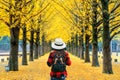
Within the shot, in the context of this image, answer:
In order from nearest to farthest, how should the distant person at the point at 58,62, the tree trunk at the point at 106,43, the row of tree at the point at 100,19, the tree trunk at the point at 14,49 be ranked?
1. the distant person at the point at 58,62
2. the tree trunk at the point at 106,43
3. the row of tree at the point at 100,19
4. the tree trunk at the point at 14,49

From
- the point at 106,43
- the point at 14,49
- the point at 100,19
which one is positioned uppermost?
the point at 100,19

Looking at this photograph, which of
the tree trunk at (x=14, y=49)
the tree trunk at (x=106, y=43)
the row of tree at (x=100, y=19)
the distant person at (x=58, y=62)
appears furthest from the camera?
the tree trunk at (x=14, y=49)

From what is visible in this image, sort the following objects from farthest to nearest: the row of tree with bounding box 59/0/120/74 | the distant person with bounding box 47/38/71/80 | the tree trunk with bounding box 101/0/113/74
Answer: the row of tree with bounding box 59/0/120/74
the tree trunk with bounding box 101/0/113/74
the distant person with bounding box 47/38/71/80

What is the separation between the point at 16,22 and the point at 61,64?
45.2 feet

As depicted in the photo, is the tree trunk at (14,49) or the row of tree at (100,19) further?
the tree trunk at (14,49)

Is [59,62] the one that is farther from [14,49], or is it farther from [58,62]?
[14,49]

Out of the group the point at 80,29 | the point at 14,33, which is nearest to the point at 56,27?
the point at 80,29

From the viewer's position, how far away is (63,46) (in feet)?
35.9

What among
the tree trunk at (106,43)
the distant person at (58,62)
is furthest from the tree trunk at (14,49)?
the distant person at (58,62)

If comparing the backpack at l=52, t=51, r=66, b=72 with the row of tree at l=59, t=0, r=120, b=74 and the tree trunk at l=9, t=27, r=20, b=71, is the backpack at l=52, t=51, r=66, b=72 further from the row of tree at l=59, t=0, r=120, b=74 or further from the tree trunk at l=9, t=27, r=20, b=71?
the tree trunk at l=9, t=27, r=20, b=71

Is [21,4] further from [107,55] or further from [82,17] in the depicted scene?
[82,17]

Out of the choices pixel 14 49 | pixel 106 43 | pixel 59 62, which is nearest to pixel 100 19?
pixel 106 43

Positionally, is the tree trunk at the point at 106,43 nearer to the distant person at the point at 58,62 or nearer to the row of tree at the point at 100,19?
the row of tree at the point at 100,19

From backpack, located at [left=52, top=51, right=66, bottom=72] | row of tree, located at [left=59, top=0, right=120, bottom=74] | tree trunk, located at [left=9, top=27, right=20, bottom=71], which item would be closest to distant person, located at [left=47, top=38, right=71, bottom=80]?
backpack, located at [left=52, top=51, right=66, bottom=72]
